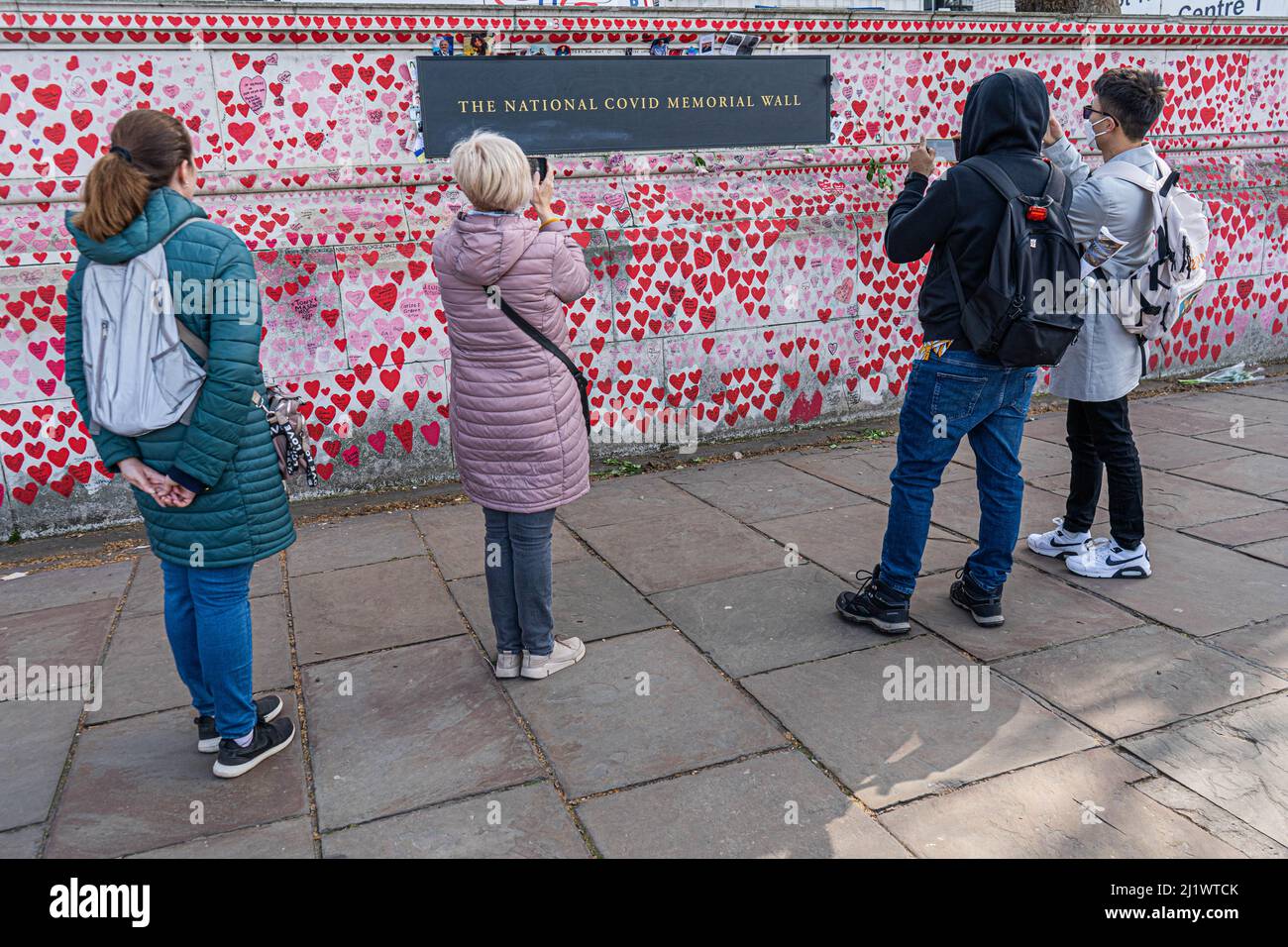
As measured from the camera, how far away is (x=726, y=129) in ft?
22.0

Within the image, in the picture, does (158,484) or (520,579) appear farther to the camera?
(520,579)

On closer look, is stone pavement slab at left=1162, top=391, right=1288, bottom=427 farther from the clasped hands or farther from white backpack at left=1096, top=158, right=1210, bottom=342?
the clasped hands

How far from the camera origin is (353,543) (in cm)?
538

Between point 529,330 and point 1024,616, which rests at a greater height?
point 529,330

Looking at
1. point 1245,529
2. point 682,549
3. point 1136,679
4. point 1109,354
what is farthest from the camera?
point 682,549

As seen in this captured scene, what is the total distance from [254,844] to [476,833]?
63 centimetres

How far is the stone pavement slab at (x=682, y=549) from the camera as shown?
15.6 feet

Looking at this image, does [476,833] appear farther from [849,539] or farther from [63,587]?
[63,587]

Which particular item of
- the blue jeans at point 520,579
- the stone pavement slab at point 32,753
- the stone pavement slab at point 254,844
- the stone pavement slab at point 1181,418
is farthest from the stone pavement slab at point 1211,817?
the stone pavement slab at point 1181,418

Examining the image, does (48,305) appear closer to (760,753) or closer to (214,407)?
(214,407)

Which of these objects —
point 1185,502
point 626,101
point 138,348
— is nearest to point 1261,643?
point 1185,502

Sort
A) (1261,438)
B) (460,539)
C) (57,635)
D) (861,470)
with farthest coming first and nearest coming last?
(1261,438)
(861,470)
(460,539)
(57,635)

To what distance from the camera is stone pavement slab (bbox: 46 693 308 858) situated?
2.94 metres

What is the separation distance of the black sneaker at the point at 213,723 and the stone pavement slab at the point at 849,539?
2393mm
